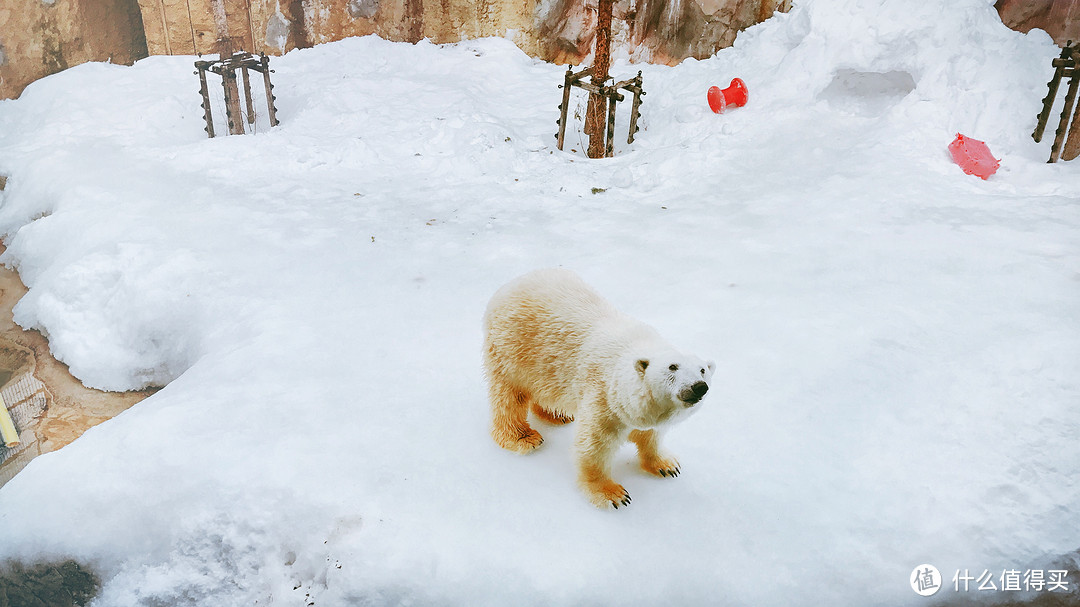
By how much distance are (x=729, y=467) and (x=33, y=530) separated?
11.3ft

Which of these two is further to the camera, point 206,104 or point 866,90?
point 206,104

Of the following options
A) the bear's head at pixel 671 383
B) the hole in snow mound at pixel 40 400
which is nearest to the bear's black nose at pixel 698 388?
the bear's head at pixel 671 383

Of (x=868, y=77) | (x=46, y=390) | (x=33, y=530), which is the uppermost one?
(x=868, y=77)

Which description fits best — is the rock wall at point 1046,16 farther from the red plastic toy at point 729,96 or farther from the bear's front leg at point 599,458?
the bear's front leg at point 599,458

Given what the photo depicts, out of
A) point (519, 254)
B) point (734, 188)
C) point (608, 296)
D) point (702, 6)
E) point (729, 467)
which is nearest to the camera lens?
point (729, 467)

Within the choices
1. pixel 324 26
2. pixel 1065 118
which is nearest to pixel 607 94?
pixel 1065 118

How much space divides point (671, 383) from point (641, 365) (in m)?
0.17

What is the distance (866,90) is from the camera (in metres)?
9.23

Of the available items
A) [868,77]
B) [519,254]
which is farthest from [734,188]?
[868,77]

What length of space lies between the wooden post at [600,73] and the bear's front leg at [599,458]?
22.6ft

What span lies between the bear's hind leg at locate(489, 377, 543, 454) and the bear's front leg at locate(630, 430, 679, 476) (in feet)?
1.74

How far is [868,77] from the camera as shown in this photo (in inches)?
367

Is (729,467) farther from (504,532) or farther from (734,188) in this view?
(734,188)

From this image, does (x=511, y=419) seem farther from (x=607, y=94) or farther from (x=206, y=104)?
(x=206, y=104)
